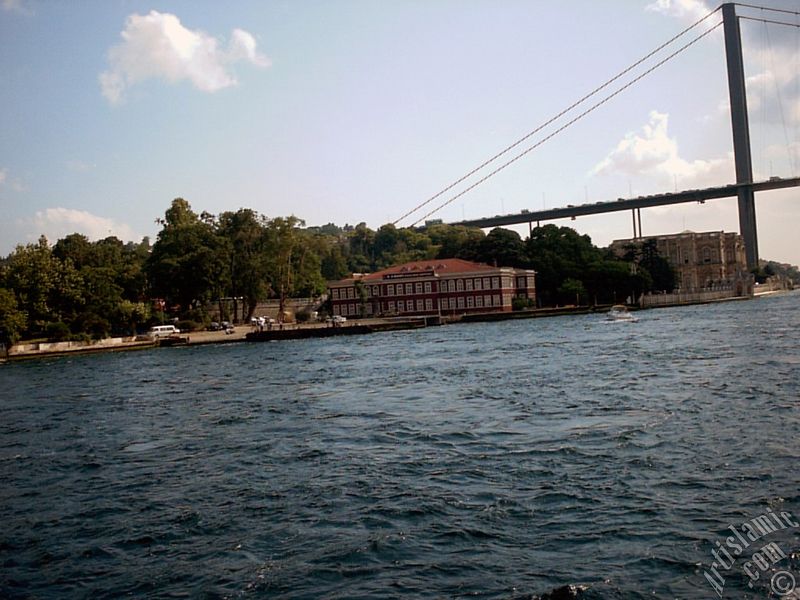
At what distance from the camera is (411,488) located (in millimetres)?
11633

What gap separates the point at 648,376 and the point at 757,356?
5.92 meters

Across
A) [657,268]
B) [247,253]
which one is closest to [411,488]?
[247,253]

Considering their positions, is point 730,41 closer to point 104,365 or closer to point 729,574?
point 104,365

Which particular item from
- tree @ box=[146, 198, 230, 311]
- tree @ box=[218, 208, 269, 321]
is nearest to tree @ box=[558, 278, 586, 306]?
tree @ box=[218, 208, 269, 321]

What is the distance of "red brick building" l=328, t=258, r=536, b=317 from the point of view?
289 feet

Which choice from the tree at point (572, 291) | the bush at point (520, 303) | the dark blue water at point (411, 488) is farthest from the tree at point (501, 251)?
the dark blue water at point (411, 488)

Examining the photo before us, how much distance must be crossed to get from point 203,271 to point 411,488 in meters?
67.2

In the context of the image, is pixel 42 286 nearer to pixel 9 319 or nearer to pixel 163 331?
pixel 9 319

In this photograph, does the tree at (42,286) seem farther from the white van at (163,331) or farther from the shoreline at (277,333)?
the white van at (163,331)

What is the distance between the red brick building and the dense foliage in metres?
4.71

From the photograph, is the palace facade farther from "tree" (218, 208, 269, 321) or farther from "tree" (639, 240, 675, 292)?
"tree" (218, 208, 269, 321)

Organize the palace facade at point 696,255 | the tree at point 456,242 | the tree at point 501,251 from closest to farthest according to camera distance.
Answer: the tree at point 501,251 < the tree at point 456,242 < the palace facade at point 696,255

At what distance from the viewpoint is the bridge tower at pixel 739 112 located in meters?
114
